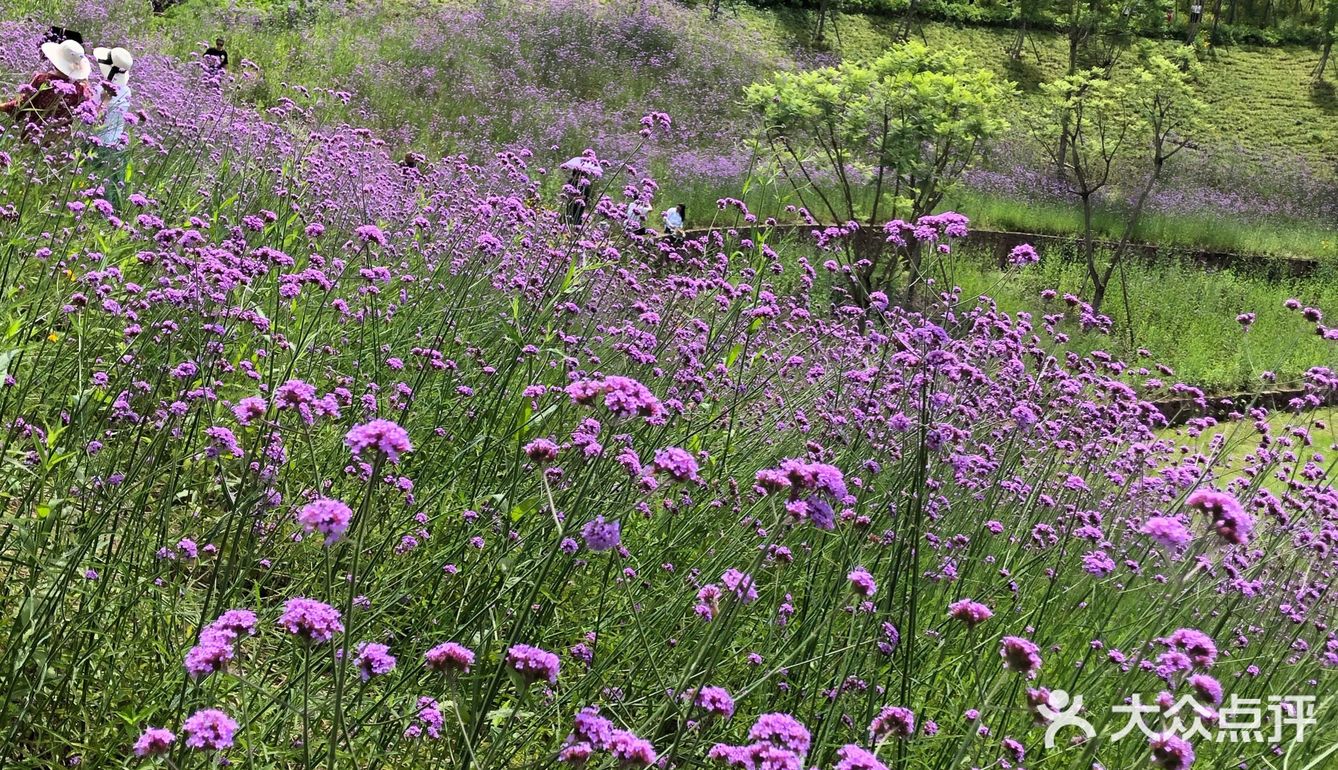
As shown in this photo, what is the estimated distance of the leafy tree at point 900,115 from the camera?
41.0 feet

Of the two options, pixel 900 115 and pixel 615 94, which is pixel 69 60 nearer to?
pixel 900 115

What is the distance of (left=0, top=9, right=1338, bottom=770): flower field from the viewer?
5.42 ft

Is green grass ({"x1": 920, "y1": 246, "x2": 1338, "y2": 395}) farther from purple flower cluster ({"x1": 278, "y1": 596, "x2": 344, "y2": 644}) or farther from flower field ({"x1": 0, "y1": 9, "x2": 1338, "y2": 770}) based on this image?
purple flower cluster ({"x1": 278, "y1": 596, "x2": 344, "y2": 644})

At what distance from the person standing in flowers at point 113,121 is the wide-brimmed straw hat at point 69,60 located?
132 mm

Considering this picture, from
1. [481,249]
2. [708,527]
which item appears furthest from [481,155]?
[708,527]

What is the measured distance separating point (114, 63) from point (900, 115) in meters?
9.58

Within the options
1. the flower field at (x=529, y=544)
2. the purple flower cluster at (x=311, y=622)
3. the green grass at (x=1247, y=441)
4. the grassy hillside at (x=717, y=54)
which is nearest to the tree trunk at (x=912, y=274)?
the flower field at (x=529, y=544)

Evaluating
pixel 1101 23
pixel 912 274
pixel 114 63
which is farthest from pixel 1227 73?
pixel 114 63

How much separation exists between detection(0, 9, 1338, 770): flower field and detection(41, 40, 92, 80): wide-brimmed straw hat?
0.67 m

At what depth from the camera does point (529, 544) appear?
2393 millimetres

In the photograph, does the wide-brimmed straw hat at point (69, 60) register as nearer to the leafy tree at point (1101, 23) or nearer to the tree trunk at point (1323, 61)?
the leafy tree at point (1101, 23)

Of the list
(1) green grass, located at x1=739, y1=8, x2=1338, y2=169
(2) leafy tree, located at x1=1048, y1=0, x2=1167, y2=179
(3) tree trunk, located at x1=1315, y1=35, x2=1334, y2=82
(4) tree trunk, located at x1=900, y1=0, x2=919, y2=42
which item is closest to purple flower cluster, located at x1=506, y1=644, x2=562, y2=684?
(2) leafy tree, located at x1=1048, y1=0, x2=1167, y2=179

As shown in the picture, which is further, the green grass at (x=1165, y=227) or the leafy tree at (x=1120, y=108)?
the green grass at (x=1165, y=227)

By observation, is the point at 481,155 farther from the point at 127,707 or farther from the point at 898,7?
the point at 898,7
